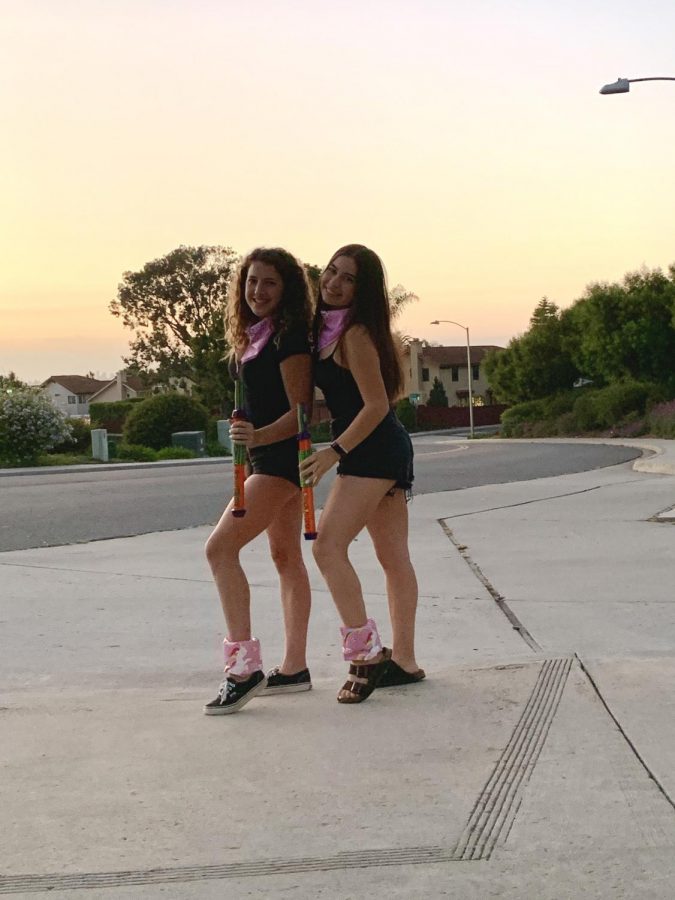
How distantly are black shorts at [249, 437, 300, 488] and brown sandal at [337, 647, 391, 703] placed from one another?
0.79 metres

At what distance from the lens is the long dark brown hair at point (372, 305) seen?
4.81 metres

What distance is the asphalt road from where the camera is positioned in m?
12.6

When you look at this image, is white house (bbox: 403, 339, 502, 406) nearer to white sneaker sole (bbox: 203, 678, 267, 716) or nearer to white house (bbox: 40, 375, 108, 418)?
white house (bbox: 40, 375, 108, 418)

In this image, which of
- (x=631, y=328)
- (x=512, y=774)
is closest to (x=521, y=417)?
(x=631, y=328)

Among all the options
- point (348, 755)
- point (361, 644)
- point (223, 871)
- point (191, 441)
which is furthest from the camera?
point (191, 441)

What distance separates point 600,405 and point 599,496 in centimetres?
3564

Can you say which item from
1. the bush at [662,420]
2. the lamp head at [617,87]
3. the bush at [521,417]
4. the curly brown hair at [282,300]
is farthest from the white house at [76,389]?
the curly brown hair at [282,300]

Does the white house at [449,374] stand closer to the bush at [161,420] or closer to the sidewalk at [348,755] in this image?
the bush at [161,420]

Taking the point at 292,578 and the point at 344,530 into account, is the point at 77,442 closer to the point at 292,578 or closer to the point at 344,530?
Result: the point at 292,578

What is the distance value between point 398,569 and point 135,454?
107 ft

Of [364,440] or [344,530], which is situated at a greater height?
[364,440]

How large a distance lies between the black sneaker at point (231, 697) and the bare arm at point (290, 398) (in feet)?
3.01

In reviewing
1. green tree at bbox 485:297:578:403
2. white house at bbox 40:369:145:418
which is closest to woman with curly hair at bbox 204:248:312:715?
green tree at bbox 485:297:578:403

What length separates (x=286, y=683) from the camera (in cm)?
505
